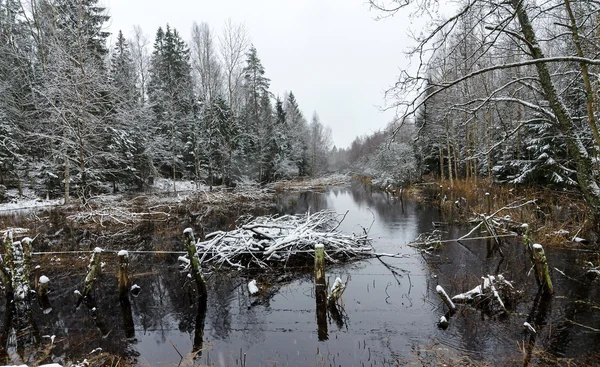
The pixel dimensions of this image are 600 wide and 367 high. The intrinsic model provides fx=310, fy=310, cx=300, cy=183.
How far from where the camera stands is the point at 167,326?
5.66 metres

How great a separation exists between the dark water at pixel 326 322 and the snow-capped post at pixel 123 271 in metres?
0.38

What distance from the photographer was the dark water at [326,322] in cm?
460

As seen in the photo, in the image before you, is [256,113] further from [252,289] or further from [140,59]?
[252,289]

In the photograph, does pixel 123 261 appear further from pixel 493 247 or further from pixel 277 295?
pixel 493 247

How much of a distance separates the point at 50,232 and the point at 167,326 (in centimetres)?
942

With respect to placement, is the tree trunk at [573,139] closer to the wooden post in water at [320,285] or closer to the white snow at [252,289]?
the wooden post in water at [320,285]

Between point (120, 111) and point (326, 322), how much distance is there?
17086 millimetres

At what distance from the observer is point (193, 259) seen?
6.32 meters

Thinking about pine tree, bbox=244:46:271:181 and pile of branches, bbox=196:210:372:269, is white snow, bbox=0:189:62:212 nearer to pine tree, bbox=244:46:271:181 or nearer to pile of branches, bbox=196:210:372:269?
pile of branches, bbox=196:210:372:269

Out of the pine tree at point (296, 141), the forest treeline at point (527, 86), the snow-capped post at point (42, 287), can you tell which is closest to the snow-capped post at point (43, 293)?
the snow-capped post at point (42, 287)

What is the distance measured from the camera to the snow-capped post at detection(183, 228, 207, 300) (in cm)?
627

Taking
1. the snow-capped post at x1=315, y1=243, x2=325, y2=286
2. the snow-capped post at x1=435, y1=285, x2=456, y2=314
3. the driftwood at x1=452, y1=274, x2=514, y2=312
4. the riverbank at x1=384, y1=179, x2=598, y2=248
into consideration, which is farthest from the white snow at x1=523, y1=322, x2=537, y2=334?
the riverbank at x1=384, y1=179, x2=598, y2=248

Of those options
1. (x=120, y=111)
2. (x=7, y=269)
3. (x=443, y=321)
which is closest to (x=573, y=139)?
(x=443, y=321)

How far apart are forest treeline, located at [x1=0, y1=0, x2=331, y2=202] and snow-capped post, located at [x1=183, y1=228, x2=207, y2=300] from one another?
37.8ft
